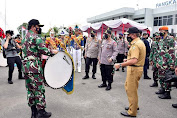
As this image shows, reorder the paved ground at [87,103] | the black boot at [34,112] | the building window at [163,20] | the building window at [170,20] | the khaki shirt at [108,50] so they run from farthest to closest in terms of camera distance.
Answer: the building window at [163,20]
the building window at [170,20]
the khaki shirt at [108,50]
the paved ground at [87,103]
the black boot at [34,112]

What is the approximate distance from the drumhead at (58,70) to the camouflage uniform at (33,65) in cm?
17

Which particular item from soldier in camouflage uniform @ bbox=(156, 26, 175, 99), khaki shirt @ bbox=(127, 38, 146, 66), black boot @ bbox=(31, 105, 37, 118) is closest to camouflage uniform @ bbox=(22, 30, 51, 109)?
black boot @ bbox=(31, 105, 37, 118)

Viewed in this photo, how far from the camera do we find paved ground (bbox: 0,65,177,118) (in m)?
3.28

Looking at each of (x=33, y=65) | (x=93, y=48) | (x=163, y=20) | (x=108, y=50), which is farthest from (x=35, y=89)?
(x=163, y=20)

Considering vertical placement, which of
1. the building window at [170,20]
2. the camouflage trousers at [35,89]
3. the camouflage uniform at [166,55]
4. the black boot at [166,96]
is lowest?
the black boot at [166,96]

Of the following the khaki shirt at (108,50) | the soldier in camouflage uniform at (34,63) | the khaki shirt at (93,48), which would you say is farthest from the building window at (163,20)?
the soldier in camouflage uniform at (34,63)

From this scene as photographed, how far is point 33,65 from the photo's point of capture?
2.81 m

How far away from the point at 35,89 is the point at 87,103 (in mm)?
1464

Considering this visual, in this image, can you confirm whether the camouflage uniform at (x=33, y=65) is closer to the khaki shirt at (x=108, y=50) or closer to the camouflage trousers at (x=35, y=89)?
the camouflage trousers at (x=35, y=89)

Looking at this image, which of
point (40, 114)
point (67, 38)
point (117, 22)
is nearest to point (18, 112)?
point (40, 114)

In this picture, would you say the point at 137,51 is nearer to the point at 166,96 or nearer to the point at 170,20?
the point at 166,96

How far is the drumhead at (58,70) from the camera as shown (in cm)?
306

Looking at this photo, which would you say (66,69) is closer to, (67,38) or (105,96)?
(105,96)

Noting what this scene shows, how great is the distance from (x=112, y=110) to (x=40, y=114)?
1576 mm
